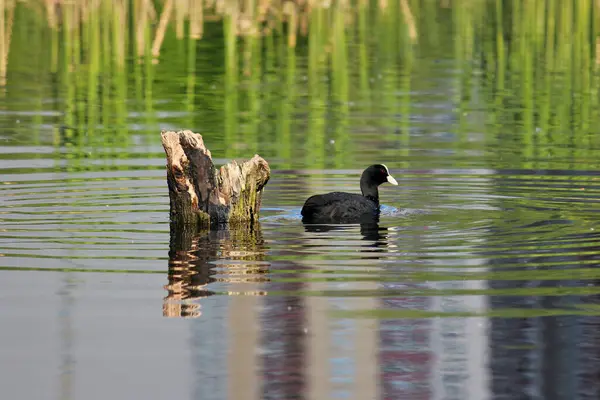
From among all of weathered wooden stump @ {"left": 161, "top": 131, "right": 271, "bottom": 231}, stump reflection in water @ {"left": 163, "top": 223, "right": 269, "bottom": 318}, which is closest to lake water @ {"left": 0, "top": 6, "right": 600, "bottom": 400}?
stump reflection in water @ {"left": 163, "top": 223, "right": 269, "bottom": 318}

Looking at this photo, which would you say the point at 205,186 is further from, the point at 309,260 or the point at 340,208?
the point at 309,260

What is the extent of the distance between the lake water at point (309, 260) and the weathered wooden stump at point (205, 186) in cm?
28

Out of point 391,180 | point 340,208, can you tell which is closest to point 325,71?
point 391,180

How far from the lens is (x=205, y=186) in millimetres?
13156

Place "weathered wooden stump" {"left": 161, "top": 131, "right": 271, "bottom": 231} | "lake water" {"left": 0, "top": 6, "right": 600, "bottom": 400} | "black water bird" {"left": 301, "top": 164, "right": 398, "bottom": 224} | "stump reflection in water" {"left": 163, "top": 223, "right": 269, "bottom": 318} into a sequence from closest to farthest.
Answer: "lake water" {"left": 0, "top": 6, "right": 600, "bottom": 400}, "stump reflection in water" {"left": 163, "top": 223, "right": 269, "bottom": 318}, "weathered wooden stump" {"left": 161, "top": 131, "right": 271, "bottom": 231}, "black water bird" {"left": 301, "top": 164, "right": 398, "bottom": 224}

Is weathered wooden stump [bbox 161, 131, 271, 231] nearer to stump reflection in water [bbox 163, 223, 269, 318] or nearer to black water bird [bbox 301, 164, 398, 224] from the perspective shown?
stump reflection in water [bbox 163, 223, 269, 318]

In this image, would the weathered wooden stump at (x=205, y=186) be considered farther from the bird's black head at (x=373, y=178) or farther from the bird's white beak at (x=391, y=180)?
the bird's white beak at (x=391, y=180)

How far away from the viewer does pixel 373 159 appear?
677 inches

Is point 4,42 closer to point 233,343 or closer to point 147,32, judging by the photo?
point 147,32

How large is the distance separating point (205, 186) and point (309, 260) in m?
2.16

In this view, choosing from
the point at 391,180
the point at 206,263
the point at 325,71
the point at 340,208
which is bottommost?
the point at 206,263

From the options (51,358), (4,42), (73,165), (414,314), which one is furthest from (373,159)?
(4,42)

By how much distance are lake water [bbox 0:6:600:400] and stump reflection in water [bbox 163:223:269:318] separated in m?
0.03

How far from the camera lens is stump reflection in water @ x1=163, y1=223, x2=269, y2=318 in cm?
993
